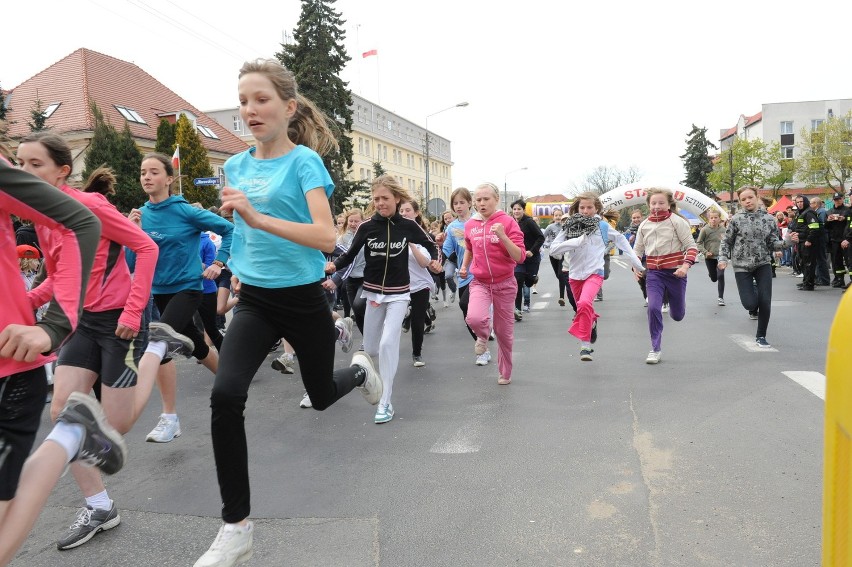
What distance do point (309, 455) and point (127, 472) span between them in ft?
3.68

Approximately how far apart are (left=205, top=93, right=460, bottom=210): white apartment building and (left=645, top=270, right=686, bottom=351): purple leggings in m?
58.1

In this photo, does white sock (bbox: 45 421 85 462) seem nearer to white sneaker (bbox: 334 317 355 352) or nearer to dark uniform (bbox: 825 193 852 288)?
white sneaker (bbox: 334 317 355 352)

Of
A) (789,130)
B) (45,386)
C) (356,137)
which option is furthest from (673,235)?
(789,130)

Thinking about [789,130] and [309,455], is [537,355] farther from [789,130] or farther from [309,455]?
[789,130]

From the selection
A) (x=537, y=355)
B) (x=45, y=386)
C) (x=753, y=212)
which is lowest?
(x=537, y=355)

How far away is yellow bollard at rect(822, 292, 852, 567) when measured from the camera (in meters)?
1.28

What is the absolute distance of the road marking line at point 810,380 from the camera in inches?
226

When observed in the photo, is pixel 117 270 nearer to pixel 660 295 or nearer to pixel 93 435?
pixel 93 435

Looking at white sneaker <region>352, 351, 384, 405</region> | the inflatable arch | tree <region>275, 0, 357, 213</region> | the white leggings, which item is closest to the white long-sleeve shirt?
the white leggings

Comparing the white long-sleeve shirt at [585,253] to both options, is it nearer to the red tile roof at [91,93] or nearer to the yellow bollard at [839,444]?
the yellow bollard at [839,444]

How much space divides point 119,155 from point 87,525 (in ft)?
103

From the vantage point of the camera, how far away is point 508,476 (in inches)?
155

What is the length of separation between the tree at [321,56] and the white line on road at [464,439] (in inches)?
1243

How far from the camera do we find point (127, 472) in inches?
169
